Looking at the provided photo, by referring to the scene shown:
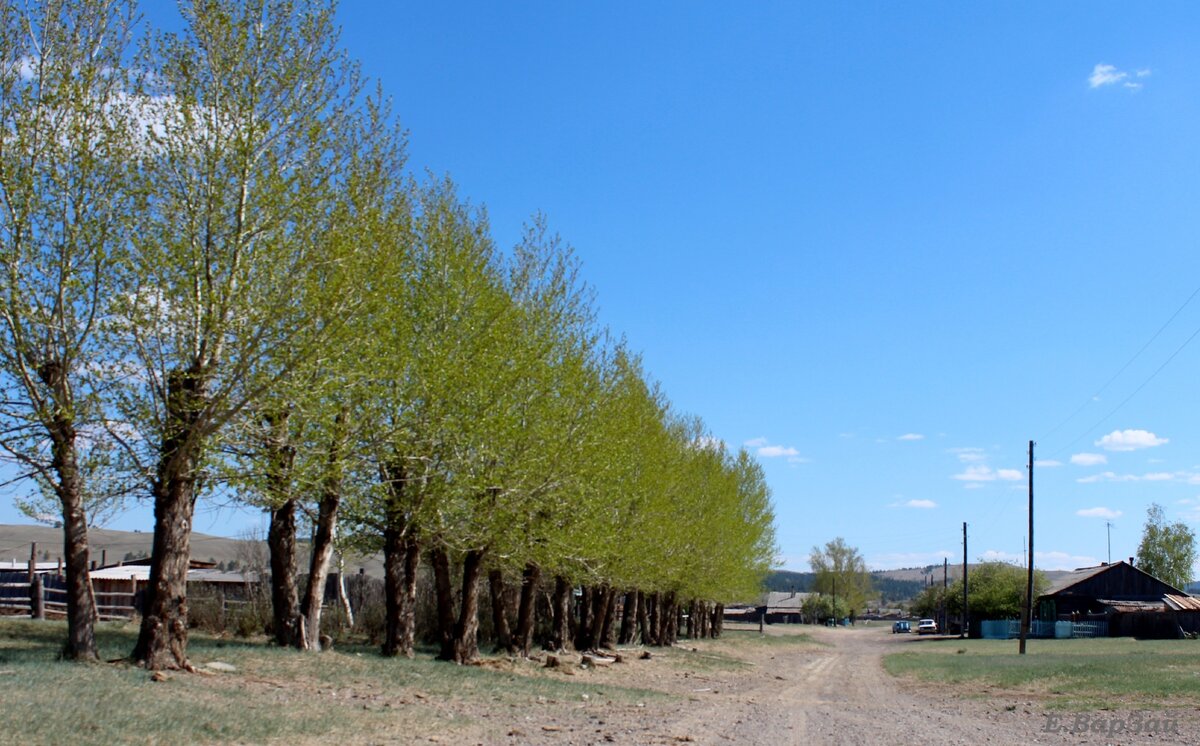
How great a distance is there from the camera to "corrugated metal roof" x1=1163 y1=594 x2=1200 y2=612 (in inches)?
3063

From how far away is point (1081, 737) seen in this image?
54.0ft

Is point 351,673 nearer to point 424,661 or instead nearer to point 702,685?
point 424,661

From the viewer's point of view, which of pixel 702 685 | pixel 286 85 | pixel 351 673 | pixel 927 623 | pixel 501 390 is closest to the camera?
pixel 286 85

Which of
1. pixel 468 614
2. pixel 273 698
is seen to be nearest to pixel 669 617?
pixel 468 614

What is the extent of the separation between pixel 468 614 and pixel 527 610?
4601 millimetres

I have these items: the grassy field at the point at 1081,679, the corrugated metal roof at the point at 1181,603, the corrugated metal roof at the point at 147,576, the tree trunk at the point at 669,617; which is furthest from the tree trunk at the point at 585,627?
the corrugated metal roof at the point at 1181,603

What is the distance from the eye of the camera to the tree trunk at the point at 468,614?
2489 cm

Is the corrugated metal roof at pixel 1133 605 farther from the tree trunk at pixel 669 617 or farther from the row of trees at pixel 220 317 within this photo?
the row of trees at pixel 220 317

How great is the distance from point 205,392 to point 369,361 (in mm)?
2821

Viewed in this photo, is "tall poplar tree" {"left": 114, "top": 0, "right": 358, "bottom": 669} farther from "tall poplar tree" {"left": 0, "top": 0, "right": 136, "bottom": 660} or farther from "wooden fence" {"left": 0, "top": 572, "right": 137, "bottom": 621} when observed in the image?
"wooden fence" {"left": 0, "top": 572, "right": 137, "bottom": 621}

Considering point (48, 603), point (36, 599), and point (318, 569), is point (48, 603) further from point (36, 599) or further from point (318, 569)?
point (318, 569)

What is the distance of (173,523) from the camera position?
16.0 m

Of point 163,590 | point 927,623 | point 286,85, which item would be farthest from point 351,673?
point 927,623

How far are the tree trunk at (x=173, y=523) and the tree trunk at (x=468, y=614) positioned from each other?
31.0ft
